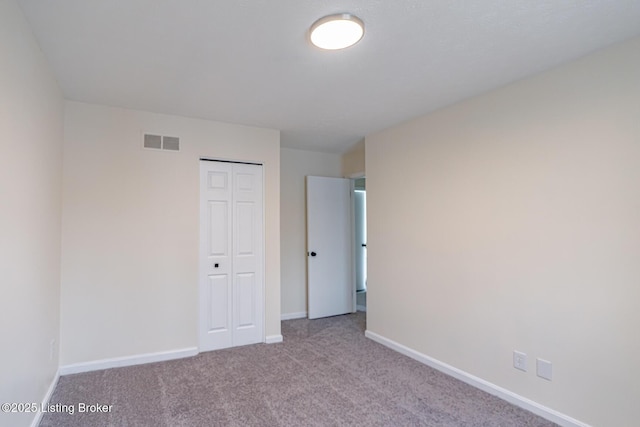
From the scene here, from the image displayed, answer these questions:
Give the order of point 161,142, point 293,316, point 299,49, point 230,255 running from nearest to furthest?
1. point 299,49
2. point 161,142
3. point 230,255
4. point 293,316

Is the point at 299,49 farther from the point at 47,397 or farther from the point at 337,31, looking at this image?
the point at 47,397

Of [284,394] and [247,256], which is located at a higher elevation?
[247,256]

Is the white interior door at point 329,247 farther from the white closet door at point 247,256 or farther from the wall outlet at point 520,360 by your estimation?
the wall outlet at point 520,360

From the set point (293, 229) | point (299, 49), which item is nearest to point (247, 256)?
point (293, 229)

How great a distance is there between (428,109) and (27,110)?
306 centimetres

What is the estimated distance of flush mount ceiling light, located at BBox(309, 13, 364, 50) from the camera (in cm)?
183

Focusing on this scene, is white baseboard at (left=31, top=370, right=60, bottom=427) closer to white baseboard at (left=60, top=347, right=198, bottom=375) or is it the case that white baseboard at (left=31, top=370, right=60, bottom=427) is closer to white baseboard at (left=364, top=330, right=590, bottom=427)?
white baseboard at (left=60, top=347, right=198, bottom=375)

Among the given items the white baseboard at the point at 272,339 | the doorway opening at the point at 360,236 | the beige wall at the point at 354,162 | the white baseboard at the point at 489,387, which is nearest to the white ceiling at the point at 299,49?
the beige wall at the point at 354,162

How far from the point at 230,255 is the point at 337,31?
2.65 m

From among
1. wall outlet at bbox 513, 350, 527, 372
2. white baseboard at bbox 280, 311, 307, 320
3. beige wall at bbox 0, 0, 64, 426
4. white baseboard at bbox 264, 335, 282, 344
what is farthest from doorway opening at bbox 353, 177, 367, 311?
beige wall at bbox 0, 0, 64, 426

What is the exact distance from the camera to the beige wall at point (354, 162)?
4977 millimetres

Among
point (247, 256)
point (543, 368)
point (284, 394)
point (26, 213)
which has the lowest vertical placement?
point (284, 394)

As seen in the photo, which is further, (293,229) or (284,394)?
(293,229)

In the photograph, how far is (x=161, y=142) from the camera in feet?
11.3
